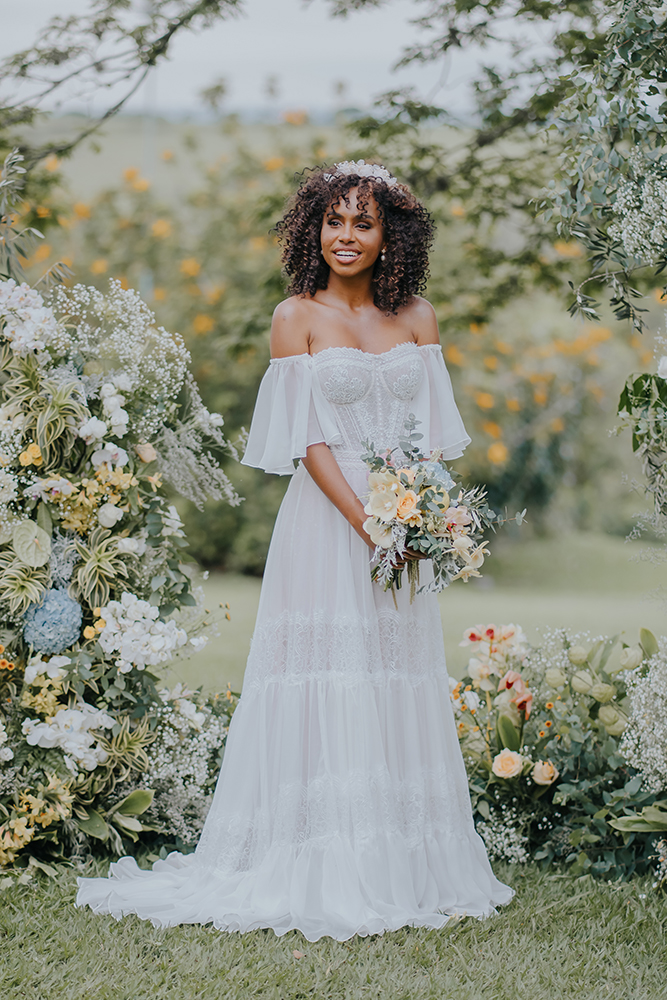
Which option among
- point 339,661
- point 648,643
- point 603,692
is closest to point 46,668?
point 339,661

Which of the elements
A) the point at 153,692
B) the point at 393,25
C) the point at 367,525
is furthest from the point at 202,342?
the point at 367,525

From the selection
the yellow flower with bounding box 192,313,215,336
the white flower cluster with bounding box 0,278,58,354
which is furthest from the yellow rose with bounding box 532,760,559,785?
the yellow flower with bounding box 192,313,215,336

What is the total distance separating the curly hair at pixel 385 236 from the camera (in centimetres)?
302

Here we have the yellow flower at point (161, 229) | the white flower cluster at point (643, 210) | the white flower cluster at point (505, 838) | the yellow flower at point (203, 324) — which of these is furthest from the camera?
the yellow flower at point (161, 229)

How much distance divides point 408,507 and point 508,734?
128 centimetres

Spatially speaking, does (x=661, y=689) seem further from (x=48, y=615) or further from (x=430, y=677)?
(x=48, y=615)

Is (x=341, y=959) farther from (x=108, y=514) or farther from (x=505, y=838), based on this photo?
(x=108, y=514)

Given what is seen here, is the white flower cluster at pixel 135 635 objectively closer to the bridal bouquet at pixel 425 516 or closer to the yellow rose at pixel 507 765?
the bridal bouquet at pixel 425 516

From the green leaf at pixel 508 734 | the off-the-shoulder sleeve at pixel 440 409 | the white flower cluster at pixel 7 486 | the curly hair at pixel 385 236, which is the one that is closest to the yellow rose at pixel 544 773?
the green leaf at pixel 508 734

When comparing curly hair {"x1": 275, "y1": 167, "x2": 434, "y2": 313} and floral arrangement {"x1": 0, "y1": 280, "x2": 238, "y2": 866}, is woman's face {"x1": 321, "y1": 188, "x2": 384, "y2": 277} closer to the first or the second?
curly hair {"x1": 275, "y1": 167, "x2": 434, "y2": 313}

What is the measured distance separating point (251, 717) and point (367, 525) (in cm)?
77

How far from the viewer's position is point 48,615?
3.25 meters

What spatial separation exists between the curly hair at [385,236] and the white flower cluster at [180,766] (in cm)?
156

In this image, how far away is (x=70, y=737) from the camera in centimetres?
322
